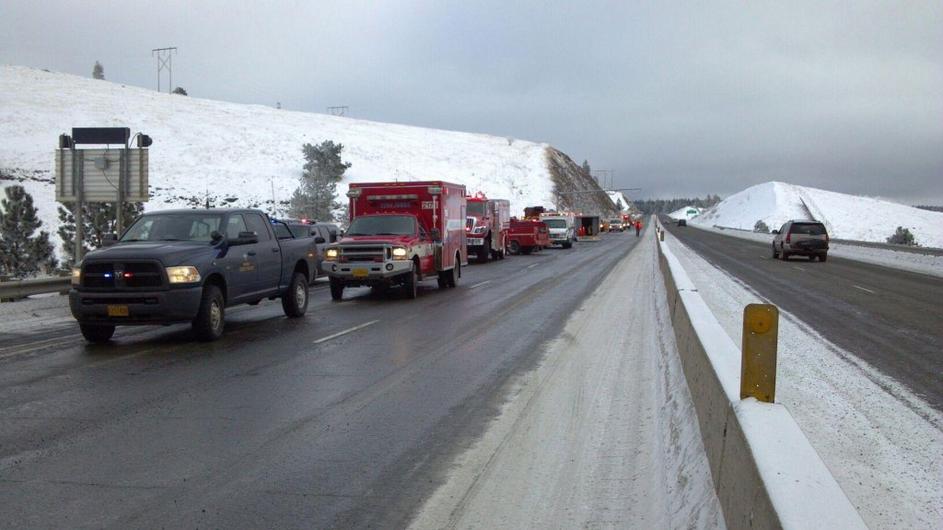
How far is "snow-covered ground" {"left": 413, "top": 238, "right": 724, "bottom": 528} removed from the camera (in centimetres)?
455

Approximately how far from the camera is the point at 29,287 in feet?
52.1

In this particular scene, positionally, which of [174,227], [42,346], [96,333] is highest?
[174,227]

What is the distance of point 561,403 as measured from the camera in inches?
293

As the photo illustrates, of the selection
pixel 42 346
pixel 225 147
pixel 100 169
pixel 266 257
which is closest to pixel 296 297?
pixel 266 257

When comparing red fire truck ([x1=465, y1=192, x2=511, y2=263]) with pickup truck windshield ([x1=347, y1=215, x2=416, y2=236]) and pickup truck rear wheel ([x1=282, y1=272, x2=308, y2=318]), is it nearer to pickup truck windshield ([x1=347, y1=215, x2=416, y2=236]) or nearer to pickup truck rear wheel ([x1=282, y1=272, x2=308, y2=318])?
pickup truck windshield ([x1=347, y1=215, x2=416, y2=236])

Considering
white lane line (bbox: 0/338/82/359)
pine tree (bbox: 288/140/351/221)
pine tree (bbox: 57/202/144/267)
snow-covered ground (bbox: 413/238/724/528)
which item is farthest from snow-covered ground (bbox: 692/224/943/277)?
pine tree (bbox: 288/140/351/221)

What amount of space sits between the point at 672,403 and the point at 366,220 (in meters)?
13.0

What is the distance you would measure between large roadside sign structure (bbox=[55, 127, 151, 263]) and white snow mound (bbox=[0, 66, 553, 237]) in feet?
114

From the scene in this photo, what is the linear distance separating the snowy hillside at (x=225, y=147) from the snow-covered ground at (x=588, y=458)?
52313mm

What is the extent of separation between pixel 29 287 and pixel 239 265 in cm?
651

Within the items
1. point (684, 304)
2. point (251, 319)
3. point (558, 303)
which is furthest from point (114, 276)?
point (558, 303)

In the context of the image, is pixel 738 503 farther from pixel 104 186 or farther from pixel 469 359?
pixel 104 186

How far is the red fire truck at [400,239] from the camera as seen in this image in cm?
1745

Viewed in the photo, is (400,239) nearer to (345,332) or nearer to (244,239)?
(345,332)
